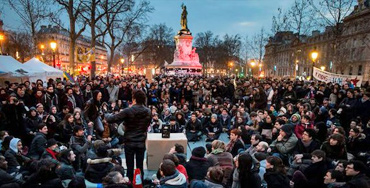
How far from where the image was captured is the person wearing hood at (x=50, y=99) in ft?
30.7

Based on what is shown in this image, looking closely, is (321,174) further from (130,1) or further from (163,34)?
(163,34)

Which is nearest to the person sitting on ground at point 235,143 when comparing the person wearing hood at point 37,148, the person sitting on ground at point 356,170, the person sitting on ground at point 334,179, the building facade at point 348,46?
the person sitting on ground at point 334,179

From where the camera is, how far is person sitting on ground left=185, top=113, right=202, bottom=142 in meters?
9.39

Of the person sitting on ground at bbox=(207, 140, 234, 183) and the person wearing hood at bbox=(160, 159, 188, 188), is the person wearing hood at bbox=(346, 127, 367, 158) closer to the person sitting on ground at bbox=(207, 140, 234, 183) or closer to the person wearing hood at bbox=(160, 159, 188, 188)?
the person sitting on ground at bbox=(207, 140, 234, 183)

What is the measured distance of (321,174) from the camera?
444 centimetres

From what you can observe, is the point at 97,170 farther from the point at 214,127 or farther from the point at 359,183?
the point at 214,127

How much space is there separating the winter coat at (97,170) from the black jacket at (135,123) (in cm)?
49

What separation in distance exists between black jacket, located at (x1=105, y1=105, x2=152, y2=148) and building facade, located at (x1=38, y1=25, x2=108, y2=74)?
16361mm

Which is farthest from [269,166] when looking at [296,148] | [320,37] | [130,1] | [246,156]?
[320,37]

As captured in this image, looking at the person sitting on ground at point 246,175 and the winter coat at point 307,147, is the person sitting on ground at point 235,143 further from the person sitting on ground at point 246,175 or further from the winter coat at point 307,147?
the person sitting on ground at point 246,175

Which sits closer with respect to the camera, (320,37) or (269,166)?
(269,166)

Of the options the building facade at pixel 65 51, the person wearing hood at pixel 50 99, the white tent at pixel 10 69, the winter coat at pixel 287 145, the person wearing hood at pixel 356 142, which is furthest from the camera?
the building facade at pixel 65 51

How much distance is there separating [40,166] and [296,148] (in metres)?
5.29

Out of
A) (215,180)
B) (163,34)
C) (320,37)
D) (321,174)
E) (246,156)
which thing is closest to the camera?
(215,180)
